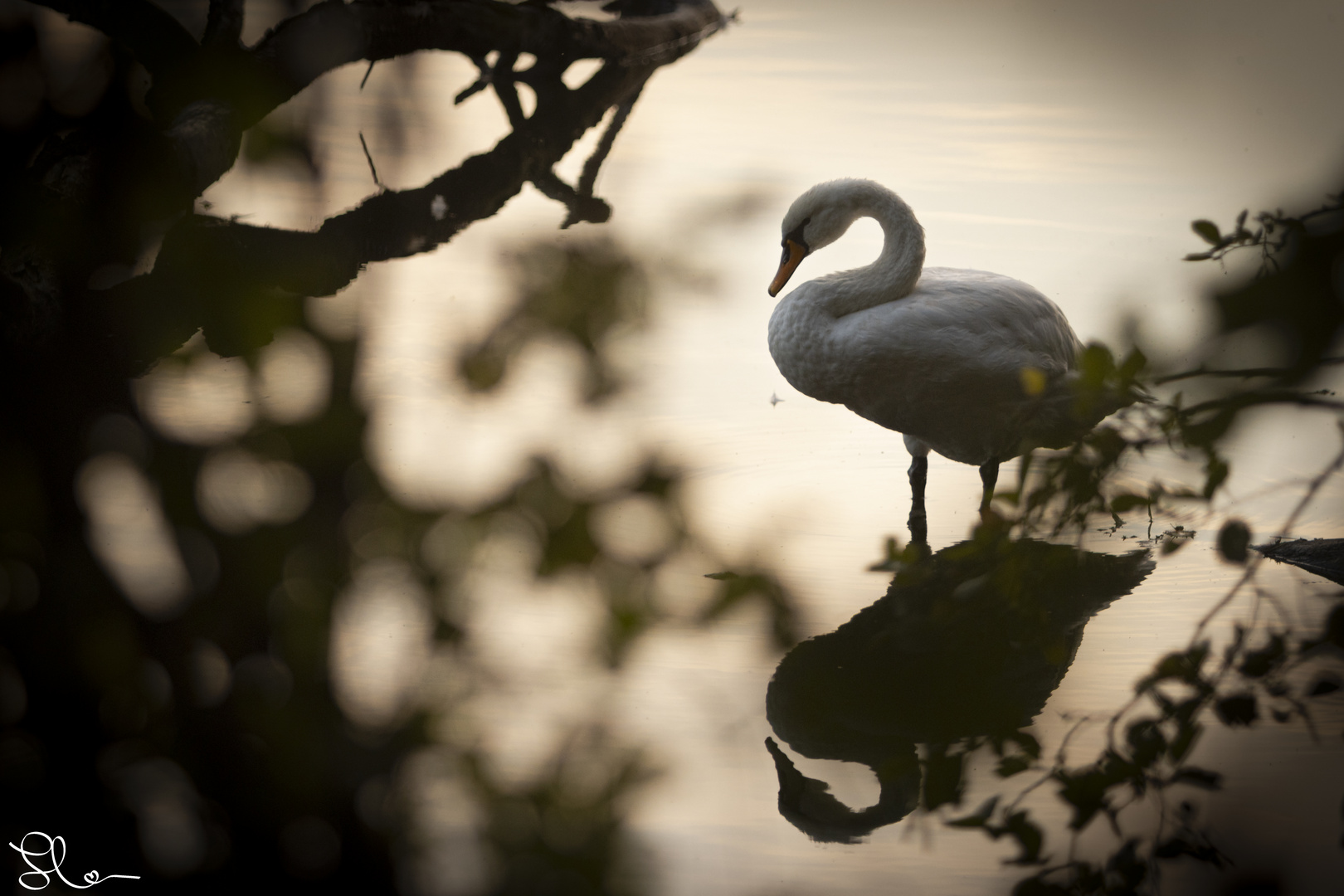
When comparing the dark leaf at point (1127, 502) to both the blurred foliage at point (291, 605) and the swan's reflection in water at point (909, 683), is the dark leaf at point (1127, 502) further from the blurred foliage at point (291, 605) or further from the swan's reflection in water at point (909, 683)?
the swan's reflection in water at point (909, 683)

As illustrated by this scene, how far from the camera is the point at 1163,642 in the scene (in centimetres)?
210

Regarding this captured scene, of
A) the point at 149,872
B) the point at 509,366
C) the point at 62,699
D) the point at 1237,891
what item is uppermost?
the point at 509,366

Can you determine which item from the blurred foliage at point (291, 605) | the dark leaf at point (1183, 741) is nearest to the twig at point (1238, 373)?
the dark leaf at point (1183, 741)

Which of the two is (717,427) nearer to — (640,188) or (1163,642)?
(1163,642)

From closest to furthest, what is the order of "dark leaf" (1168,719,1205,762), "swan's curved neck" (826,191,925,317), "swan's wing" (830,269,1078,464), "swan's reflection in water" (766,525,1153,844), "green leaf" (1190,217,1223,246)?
"dark leaf" (1168,719,1205,762)
"green leaf" (1190,217,1223,246)
"swan's reflection in water" (766,525,1153,844)
"swan's wing" (830,269,1078,464)
"swan's curved neck" (826,191,925,317)

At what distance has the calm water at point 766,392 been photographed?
2.91 feet

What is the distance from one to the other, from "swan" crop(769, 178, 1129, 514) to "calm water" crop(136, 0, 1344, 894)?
229 millimetres

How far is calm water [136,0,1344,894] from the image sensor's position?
0.89 metres

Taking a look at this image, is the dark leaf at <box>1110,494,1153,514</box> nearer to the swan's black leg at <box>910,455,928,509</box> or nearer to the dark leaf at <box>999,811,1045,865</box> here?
the dark leaf at <box>999,811,1045,865</box>

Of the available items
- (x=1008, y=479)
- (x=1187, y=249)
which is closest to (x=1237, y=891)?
(x=1008, y=479)

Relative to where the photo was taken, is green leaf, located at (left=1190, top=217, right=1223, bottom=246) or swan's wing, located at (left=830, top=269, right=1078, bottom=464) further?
swan's wing, located at (left=830, top=269, right=1078, bottom=464)

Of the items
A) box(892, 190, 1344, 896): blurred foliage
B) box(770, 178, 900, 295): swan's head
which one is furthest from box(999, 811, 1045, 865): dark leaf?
box(770, 178, 900, 295): swan's head

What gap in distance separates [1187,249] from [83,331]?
3493 mm

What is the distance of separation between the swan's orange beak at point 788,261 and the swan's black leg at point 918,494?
1.63ft
